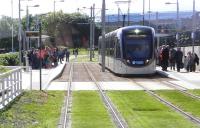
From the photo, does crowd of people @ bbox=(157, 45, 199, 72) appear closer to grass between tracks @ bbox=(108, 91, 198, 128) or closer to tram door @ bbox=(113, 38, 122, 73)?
tram door @ bbox=(113, 38, 122, 73)

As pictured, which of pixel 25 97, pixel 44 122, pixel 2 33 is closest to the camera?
pixel 44 122

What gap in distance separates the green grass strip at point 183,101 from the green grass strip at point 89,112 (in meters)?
2.61

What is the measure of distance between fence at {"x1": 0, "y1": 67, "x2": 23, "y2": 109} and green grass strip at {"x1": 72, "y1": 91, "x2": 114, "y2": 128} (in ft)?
7.05

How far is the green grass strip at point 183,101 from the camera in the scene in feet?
63.8

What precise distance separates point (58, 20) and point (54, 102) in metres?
118

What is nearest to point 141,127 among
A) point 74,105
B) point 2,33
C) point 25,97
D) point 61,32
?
point 74,105

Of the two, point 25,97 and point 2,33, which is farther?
point 2,33

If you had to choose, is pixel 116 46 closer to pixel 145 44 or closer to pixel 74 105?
pixel 145 44

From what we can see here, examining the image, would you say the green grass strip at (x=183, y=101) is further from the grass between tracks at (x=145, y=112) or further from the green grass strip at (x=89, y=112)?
the green grass strip at (x=89, y=112)

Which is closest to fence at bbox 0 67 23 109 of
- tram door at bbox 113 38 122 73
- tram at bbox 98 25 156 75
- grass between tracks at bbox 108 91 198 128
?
grass between tracks at bbox 108 91 198 128

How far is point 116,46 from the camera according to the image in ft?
134

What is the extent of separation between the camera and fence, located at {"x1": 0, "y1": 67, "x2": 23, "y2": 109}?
1889 cm

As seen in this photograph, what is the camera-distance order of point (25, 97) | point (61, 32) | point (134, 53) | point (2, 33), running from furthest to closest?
point (61, 32), point (2, 33), point (134, 53), point (25, 97)

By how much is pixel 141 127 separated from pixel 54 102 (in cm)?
768
